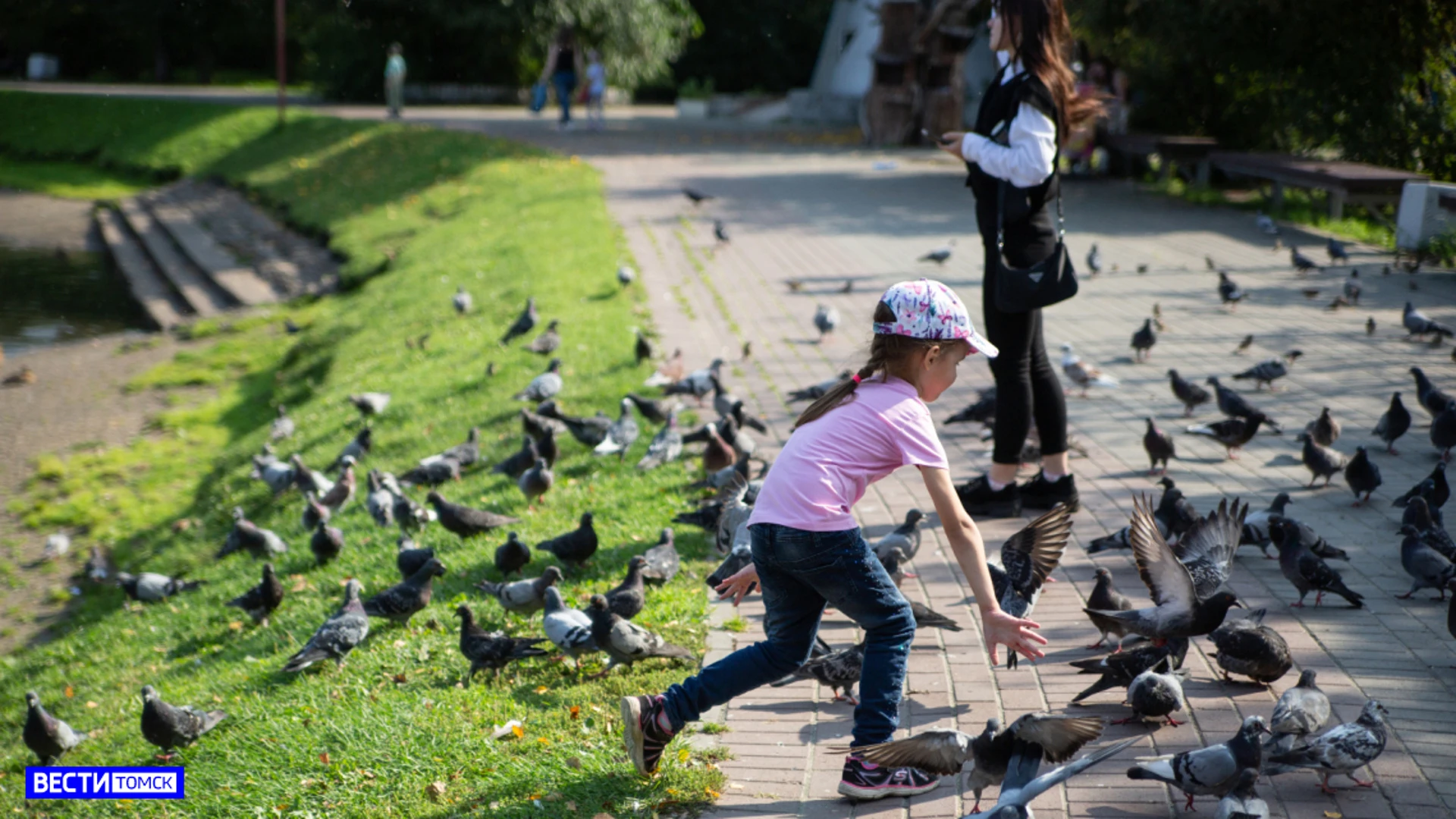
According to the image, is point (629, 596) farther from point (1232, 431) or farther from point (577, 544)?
point (1232, 431)

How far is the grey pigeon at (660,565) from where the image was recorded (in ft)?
19.1

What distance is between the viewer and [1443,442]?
23.2ft

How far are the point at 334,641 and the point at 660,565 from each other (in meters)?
1.61

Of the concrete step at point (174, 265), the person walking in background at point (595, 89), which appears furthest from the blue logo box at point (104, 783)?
the person walking in background at point (595, 89)

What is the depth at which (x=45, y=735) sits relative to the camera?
5.74 m

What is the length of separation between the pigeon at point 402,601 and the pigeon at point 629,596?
1098 millimetres

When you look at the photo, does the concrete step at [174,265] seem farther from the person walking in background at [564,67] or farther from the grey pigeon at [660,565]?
the grey pigeon at [660,565]

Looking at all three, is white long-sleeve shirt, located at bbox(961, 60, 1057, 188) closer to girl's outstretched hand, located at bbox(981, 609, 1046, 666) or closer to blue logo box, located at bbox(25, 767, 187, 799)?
girl's outstretched hand, located at bbox(981, 609, 1046, 666)

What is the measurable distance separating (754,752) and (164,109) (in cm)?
3793

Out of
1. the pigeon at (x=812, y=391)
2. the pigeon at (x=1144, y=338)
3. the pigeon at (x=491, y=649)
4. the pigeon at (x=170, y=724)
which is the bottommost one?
the pigeon at (x=170, y=724)

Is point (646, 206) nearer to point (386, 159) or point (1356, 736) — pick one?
point (386, 159)

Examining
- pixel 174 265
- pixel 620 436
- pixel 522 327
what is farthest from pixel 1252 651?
pixel 174 265

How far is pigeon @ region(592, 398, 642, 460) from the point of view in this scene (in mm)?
8016

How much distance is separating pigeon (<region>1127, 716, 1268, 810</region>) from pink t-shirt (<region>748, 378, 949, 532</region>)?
1.21m
